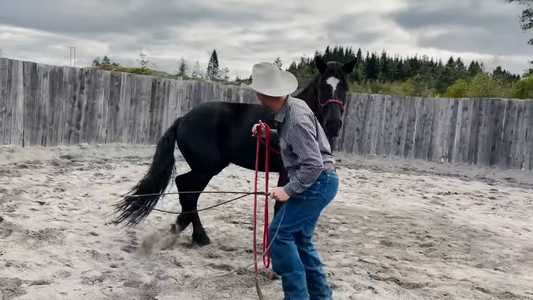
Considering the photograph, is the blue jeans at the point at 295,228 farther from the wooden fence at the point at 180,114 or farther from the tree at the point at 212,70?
the tree at the point at 212,70

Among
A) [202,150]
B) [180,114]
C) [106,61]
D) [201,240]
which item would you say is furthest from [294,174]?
[106,61]

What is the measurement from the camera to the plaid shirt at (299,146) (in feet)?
9.00

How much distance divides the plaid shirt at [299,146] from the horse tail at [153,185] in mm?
2018

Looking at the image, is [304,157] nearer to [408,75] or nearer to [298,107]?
[298,107]

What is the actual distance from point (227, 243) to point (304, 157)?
231cm

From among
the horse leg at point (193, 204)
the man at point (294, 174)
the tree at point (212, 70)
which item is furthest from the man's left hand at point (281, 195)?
the tree at point (212, 70)

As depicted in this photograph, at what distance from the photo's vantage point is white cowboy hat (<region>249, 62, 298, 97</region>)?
2885mm

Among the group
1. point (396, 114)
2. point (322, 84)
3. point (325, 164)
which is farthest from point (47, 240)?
point (396, 114)

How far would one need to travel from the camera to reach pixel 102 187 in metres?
6.48

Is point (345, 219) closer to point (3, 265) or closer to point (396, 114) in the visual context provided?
point (3, 265)

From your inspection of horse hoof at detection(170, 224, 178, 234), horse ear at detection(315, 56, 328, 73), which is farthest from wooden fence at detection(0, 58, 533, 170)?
horse ear at detection(315, 56, 328, 73)

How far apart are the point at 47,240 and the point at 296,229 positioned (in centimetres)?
256

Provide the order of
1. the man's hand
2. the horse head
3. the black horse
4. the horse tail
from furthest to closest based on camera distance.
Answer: the horse head
the black horse
the horse tail
the man's hand

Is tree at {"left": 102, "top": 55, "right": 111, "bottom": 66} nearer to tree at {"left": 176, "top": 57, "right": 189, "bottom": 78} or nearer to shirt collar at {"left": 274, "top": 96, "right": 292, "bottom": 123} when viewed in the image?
tree at {"left": 176, "top": 57, "right": 189, "bottom": 78}
